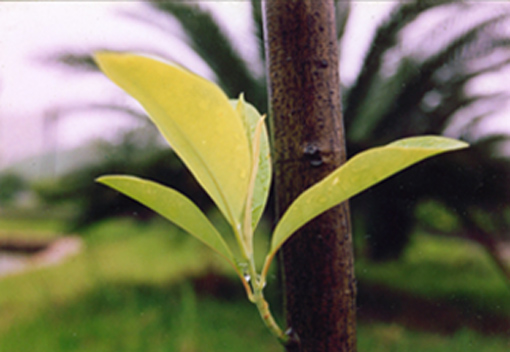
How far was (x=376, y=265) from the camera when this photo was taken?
575 mm

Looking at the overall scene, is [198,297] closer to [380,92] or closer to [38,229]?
[38,229]

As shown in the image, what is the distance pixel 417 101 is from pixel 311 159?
540 millimetres

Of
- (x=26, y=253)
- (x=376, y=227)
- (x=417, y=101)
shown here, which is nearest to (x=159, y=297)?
(x=26, y=253)

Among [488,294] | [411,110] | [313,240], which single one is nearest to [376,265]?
[488,294]

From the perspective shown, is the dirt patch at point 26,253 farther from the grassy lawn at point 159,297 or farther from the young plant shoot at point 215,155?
the young plant shoot at point 215,155

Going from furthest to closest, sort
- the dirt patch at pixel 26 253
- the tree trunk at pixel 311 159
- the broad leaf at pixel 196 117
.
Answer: the dirt patch at pixel 26 253 → the tree trunk at pixel 311 159 → the broad leaf at pixel 196 117

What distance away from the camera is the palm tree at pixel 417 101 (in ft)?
1.87

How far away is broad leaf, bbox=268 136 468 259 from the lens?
0.13 m

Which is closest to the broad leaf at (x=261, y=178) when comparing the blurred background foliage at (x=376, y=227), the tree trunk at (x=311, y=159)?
the tree trunk at (x=311, y=159)

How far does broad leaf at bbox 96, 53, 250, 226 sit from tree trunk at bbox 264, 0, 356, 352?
0.27ft

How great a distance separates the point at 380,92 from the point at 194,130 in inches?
25.1

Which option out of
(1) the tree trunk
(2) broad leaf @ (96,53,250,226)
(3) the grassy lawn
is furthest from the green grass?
(2) broad leaf @ (96,53,250,226)

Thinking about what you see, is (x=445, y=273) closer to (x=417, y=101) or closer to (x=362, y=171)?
(x=417, y=101)

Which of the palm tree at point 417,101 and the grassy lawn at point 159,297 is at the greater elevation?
the palm tree at point 417,101
